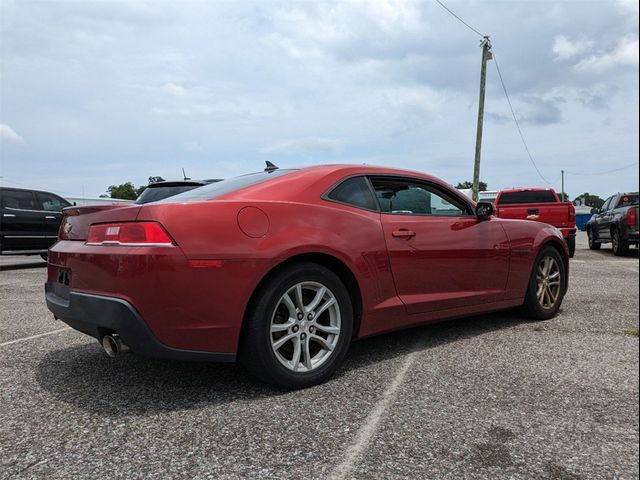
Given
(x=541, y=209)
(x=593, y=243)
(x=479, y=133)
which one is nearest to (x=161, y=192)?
(x=541, y=209)

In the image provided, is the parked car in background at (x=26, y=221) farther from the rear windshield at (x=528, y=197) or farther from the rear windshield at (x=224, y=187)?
the rear windshield at (x=528, y=197)

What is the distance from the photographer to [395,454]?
2.23 meters

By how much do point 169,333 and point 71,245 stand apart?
98cm

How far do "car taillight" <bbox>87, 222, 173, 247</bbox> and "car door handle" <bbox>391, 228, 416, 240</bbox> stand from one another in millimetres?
1568

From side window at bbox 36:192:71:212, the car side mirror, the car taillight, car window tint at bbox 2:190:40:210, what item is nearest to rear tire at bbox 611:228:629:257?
the car side mirror

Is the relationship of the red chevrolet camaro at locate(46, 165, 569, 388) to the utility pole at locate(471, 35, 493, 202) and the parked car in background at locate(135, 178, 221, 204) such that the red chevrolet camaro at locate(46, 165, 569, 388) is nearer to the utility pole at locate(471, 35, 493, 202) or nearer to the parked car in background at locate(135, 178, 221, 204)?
the parked car in background at locate(135, 178, 221, 204)

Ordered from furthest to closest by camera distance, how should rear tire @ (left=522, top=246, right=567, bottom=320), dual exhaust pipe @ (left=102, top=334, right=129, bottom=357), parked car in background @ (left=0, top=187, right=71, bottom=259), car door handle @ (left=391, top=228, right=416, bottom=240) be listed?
parked car in background @ (left=0, top=187, right=71, bottom=259), rear tire @ (left=522, top=246, right=567, bottom=320), car door handle @ (left=391, top=228, right=416, bottom=240), dual exhaust pipe @ (left=102, top=334, right=129, bottom=357)

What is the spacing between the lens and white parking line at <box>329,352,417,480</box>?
83.4 inches

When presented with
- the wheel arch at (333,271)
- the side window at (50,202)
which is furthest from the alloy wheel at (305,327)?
the side window at (50,202)

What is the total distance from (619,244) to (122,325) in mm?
13188

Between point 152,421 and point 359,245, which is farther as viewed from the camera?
point 359,245

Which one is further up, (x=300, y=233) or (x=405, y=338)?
(x=300, y=233)

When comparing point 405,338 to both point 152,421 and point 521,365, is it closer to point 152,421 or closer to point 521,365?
point 521,365

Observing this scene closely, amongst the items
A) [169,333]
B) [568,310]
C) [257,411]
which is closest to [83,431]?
[169,333]
